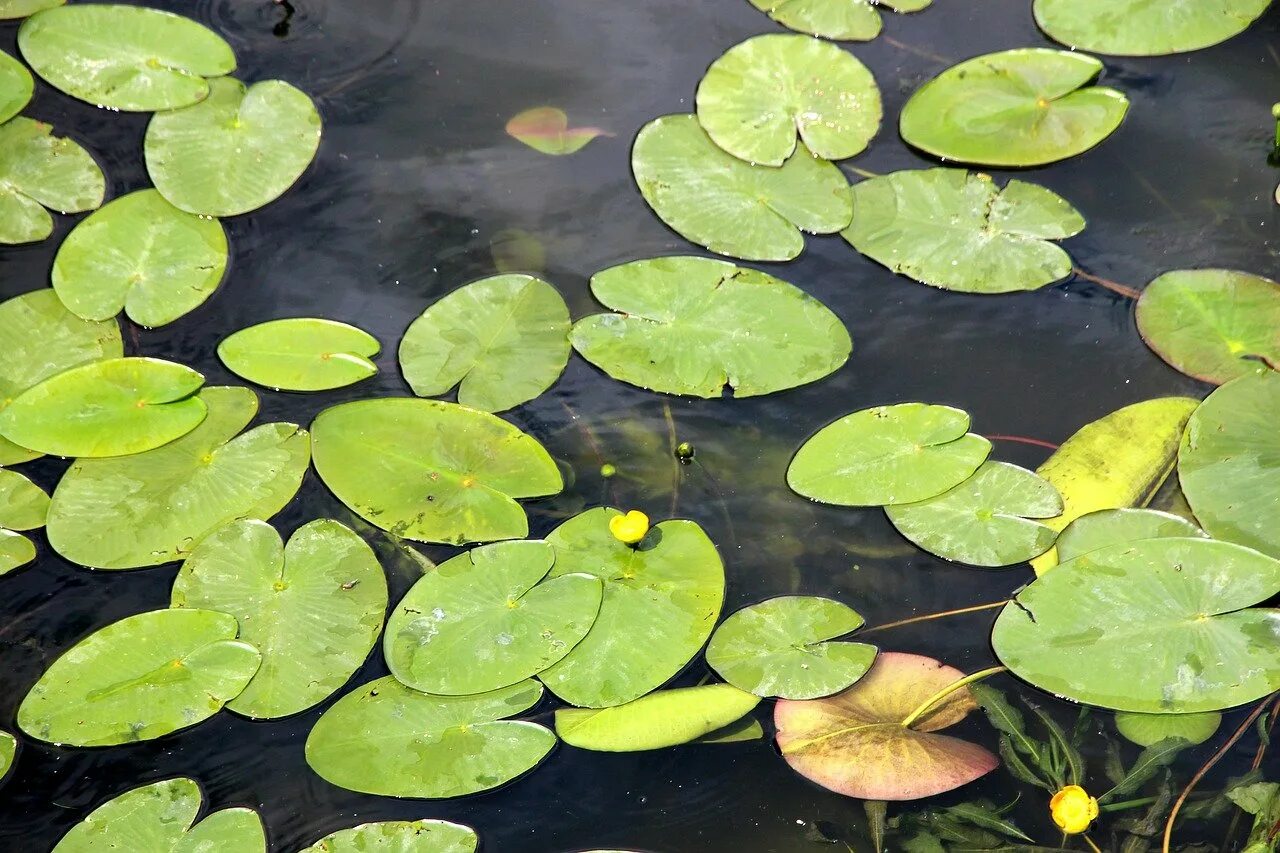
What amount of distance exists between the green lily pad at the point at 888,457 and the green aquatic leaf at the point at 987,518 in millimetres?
32

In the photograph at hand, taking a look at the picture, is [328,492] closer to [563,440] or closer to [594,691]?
[563,440]

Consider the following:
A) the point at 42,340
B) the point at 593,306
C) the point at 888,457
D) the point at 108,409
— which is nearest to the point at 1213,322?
the point at 888,457

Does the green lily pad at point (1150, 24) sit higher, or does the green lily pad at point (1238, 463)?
the green lily pad at point (1150, 24)

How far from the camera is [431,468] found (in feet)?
7.61

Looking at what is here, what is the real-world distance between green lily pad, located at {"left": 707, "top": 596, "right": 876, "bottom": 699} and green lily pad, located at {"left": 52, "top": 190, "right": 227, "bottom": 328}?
5.34ft

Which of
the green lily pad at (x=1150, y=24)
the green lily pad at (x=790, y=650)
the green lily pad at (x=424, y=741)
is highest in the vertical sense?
the green lily pad at (x=1150, y=24)

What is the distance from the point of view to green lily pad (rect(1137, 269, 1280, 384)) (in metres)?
2.48

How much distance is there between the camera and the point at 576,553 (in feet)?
7.36

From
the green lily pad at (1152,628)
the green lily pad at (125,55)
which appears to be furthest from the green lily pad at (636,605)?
the green lily pad at (125,55)

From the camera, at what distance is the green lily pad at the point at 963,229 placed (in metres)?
2.64

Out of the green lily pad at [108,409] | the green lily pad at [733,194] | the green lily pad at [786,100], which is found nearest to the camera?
the green lily pad at [108,409]

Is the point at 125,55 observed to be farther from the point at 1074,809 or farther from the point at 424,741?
the point at 1074,809

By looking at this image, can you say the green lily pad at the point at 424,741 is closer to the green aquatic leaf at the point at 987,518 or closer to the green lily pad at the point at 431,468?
the green lily pad at the point at 431,468

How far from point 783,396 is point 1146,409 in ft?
2.92
